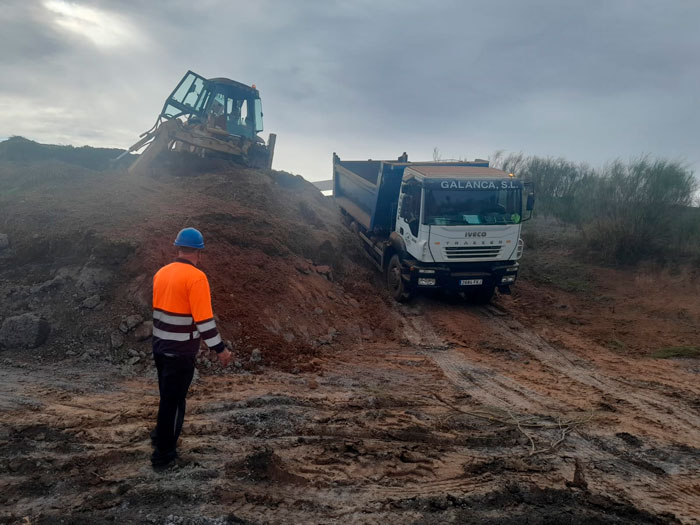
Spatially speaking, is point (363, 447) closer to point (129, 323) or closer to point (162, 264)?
point (129, 323)

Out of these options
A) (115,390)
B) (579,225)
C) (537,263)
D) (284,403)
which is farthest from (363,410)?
(579,225)

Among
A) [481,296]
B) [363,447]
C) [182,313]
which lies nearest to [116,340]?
[182,313]

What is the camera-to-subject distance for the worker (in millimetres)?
3752

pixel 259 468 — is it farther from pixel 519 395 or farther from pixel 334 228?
pixel 334 228

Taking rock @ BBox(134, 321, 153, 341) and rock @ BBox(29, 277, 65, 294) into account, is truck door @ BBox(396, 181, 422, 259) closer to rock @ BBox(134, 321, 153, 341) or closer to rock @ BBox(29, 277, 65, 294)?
rock @ BBox(134, 321, 153, 341)

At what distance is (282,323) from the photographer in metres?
7.76

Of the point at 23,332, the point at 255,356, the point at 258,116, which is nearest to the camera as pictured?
the point at 23,332

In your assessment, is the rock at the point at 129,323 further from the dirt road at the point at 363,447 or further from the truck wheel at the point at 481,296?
the truck wheel at the point at 481,296

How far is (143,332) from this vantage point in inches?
253

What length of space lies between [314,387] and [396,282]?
4951 millimetres

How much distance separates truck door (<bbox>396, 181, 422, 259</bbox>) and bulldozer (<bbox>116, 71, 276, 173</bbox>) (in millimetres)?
7862

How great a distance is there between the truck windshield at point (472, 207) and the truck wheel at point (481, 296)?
5.45ft

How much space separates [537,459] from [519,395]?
1.75m

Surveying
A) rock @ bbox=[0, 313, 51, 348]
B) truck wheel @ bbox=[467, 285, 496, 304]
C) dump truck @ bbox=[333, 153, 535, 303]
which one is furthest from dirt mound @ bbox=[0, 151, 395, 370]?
truck wheel @ bbox=[467, 285, 496, 304]
